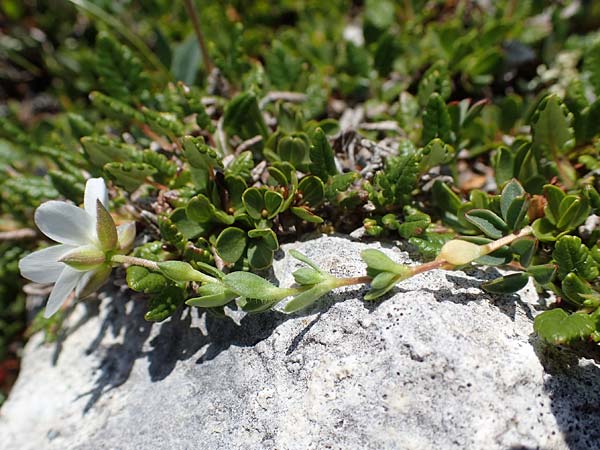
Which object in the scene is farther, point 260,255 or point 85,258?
point 260,255

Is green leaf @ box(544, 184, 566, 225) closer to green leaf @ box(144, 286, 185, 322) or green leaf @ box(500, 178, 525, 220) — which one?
green leaf @ box(500, 178, 525, 220)

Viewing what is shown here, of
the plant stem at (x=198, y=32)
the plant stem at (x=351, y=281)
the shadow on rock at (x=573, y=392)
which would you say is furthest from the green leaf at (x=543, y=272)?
the plant stem at (x=198, y=32)

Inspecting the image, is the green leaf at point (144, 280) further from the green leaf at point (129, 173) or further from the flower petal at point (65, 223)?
the green leaf at point (129, 173)

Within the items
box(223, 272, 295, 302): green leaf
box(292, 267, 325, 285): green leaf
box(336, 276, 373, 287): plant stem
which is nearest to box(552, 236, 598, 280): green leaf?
box(336, 276, 373, 287): plant stem

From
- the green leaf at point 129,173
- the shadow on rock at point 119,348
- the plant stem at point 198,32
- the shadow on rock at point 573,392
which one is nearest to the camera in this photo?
the shadow on rock at point 573,392

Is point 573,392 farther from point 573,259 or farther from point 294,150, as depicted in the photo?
point 294,150

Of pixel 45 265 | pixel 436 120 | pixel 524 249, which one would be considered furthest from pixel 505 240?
pixel 45 265

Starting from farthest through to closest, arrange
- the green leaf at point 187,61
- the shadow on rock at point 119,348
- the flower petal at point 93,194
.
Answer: the green leaf at point 187,61 < the shadow on rock at point 119,348 < the flower petal at point 93,194
